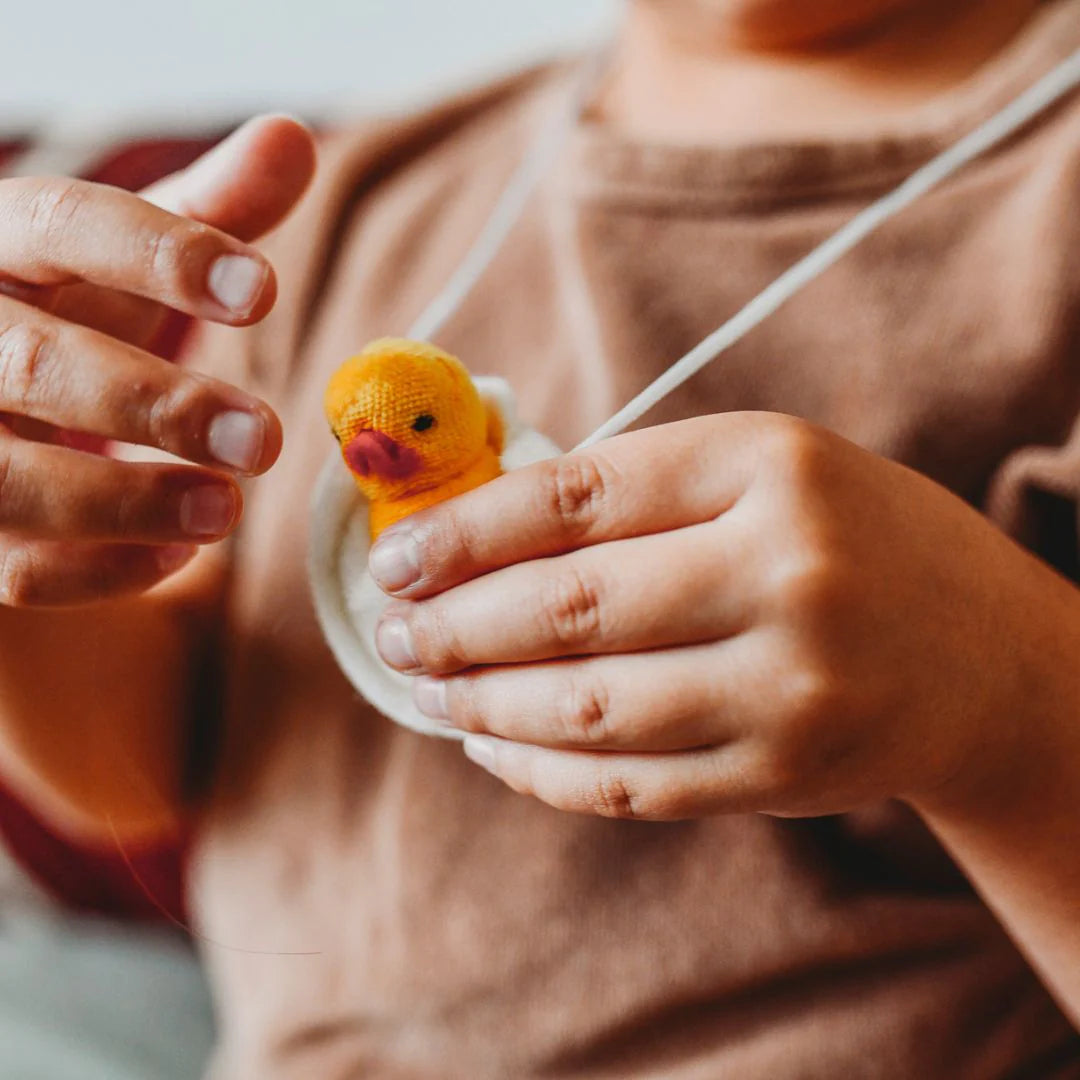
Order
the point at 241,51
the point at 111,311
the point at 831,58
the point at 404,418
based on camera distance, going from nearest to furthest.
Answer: the point at 404,418, the point at 111,311, the point at 831,58, the point at 241,51

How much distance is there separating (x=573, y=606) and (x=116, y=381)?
0.50 ft

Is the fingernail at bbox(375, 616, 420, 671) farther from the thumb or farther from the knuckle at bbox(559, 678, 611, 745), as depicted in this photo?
the thumb

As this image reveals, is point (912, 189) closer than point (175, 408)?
No

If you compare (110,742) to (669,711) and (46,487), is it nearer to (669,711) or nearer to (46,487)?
(46,487)

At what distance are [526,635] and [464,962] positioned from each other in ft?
0.85

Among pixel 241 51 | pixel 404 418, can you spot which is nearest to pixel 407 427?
pixel 404 418

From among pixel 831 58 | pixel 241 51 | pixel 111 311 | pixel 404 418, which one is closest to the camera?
pixel 404 418

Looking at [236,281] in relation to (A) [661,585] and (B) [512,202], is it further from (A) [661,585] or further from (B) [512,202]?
(B) [512,202]

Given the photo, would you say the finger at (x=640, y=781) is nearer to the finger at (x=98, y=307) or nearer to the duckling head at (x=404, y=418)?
the duckling head at (x=404, y=418)

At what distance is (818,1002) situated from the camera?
48 centimetres

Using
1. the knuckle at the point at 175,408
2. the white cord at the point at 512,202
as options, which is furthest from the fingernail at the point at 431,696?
the white cord at the point at 512,202

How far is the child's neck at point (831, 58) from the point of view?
0.48 metres

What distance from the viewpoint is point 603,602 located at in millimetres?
304

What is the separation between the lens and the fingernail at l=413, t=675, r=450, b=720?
13.2 inches
